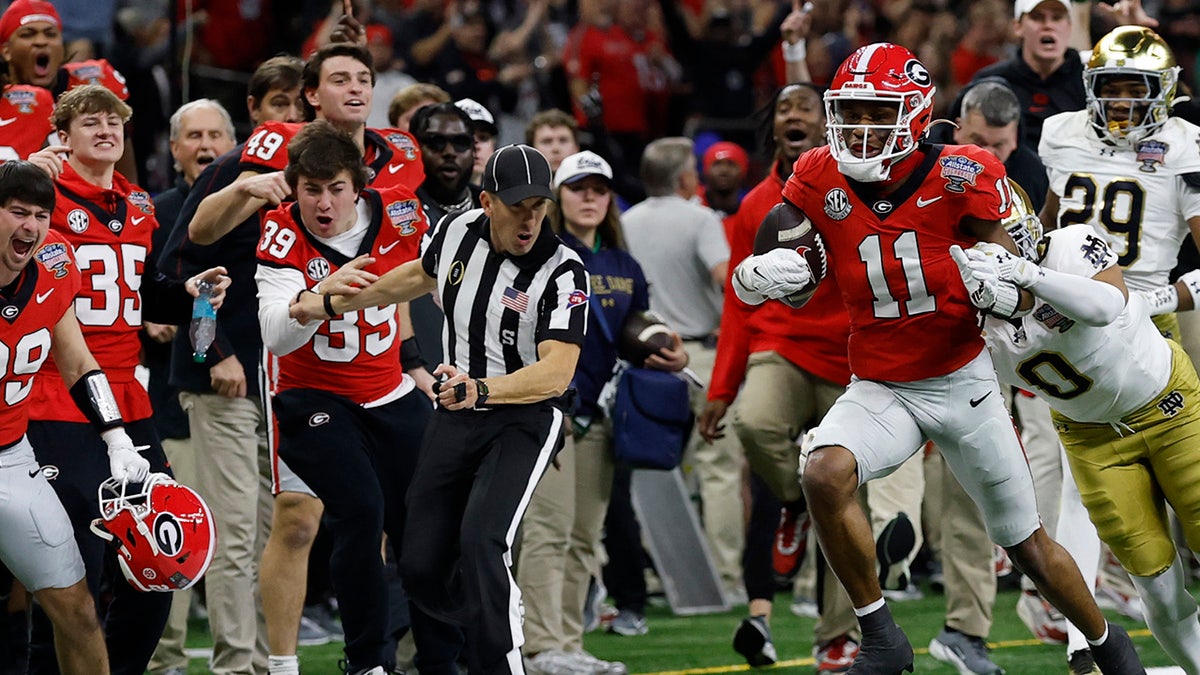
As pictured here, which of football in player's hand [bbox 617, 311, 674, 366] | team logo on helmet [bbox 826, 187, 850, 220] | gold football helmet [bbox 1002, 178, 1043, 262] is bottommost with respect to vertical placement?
football in player's hand [bbox 617, 311, 674, 366]

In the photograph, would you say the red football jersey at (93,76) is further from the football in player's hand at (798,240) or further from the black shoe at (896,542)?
the black shoe at (896,542)

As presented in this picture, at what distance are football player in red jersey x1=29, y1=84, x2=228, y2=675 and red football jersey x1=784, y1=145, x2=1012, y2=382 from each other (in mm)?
2230

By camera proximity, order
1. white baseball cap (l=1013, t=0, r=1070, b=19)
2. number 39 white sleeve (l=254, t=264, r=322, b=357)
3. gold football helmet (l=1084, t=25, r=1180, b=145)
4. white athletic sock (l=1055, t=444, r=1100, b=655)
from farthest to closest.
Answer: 1. white baseball cap (l=1013, t=0, r=1070, b=19)
2. gold football helmet (l=1084, t=25, r=1180, b=145)
3. white athletic sock (l=1055, t=444, r=1100, b=655)
4. number 39 white sleeve (l=254, t=264, r=322, b=357)

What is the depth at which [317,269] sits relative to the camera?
19.3 feet

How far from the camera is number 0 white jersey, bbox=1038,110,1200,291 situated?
21.2 feet

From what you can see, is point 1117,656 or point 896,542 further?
point 896,542

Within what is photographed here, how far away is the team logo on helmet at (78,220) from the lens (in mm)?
5918

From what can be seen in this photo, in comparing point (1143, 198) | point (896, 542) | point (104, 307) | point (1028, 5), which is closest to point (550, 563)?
point (896, 542)

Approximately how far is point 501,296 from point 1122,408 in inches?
82.2

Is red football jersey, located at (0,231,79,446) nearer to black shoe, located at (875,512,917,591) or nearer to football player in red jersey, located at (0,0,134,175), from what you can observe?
football player in red jersey, located at (0,0,134,175)

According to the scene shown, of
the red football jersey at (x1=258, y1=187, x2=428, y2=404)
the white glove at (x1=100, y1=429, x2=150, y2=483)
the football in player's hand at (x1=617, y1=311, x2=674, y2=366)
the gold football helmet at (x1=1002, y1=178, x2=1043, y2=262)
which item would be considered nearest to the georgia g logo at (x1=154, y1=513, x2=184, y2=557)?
the white glove at (x1=100, y1=429, x2=150, y2=483)

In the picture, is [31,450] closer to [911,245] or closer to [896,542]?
[911,245]

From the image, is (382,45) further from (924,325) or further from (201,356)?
(924,325)

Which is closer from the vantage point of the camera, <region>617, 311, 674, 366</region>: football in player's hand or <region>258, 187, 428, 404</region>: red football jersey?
<region>258, 187, 428, 404</region>: red football jersey
